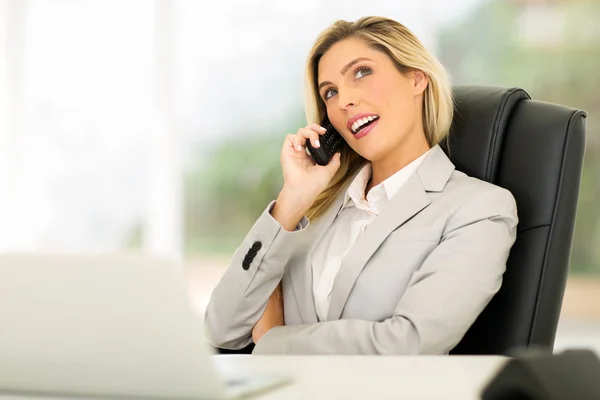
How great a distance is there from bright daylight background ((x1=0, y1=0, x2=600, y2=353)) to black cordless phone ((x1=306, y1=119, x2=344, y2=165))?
2661 mm

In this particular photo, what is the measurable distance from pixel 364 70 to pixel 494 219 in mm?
500

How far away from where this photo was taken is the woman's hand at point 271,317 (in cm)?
186

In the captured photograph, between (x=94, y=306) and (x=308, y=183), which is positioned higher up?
(x=94, y=306)

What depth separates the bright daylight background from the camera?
4566 mm

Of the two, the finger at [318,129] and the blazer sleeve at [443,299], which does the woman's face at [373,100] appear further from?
the blazer sleeve at [443,299]

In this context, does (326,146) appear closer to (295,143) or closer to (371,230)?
(295,143)

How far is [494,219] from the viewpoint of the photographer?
167 cm

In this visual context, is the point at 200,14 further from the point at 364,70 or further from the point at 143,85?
the point at 364,70

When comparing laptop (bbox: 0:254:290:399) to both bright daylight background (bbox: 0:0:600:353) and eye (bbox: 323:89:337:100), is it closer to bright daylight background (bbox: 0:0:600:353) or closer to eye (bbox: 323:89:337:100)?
eye (bbox: 323:89:337:100)

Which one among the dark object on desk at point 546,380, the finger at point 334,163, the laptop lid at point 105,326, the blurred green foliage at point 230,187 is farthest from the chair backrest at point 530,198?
the blurred green foliage at point 230,187

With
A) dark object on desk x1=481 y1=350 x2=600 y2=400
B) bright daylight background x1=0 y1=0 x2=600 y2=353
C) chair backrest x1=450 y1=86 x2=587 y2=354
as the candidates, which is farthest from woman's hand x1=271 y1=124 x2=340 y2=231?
bright daylight background x1=0 y1=0 x2=600 y2=353

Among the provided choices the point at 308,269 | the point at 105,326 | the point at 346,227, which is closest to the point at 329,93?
the point at 346,227

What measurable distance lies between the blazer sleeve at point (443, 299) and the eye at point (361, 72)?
0.43 meters

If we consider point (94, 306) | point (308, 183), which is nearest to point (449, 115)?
point (308, 183)
